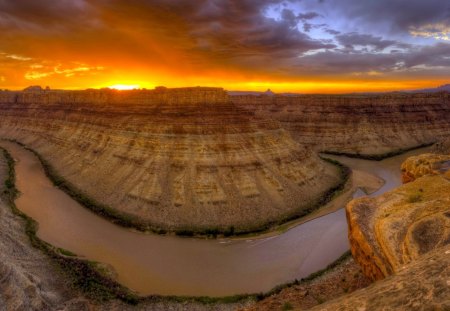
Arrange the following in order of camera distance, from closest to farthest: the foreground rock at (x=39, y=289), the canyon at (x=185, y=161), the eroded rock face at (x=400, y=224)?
the eroded rock face at (x=400, y=224), the foreground rock at (x=39, y=289), the canyon at (x=185, y=161)

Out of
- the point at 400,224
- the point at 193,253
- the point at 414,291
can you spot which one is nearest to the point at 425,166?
the point at 400,224

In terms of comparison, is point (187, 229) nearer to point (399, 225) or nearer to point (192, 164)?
Result: point (192, 164)

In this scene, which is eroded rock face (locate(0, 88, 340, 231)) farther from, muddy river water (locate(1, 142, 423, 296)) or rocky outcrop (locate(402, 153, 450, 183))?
rocky outcrop (locate(402, 153, 450, 183))

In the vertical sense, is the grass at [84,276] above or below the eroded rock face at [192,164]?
below

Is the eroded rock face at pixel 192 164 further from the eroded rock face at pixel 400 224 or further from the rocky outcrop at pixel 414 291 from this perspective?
the rocky outcrop at pixel 414 291

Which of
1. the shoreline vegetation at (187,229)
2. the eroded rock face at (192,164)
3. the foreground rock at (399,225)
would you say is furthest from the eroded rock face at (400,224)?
the eroded rock face at (192,164)
